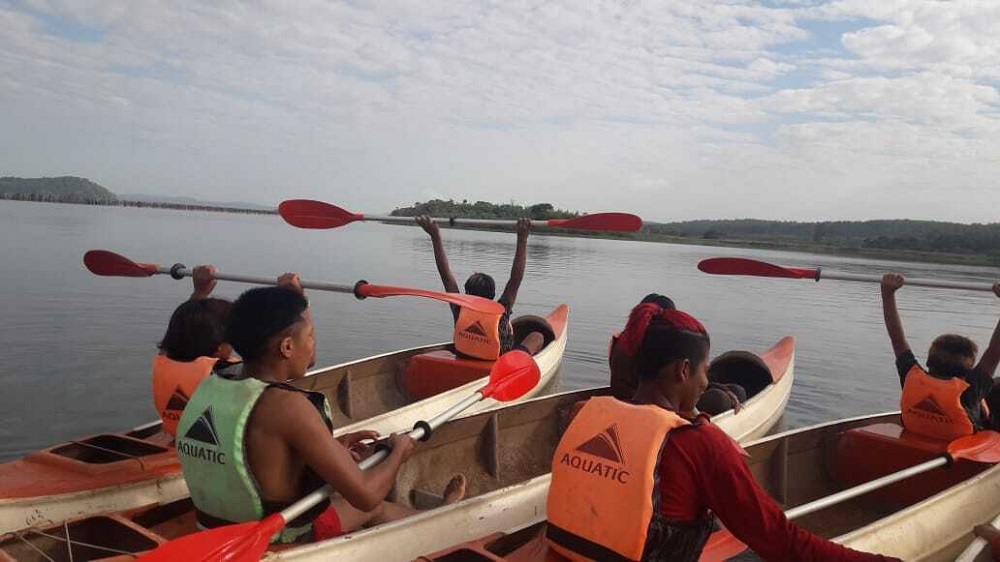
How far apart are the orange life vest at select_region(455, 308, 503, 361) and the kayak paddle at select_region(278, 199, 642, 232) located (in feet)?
2.97

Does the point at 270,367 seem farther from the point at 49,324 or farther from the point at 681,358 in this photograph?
the point at 49,324

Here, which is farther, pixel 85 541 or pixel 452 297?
pixel 452 297

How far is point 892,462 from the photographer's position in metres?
5.40

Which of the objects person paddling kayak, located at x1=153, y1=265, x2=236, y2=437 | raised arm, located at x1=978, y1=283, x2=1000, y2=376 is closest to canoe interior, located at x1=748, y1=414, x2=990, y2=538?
raised arm, located at x1=978, y1=283, x2=1000, y2=376

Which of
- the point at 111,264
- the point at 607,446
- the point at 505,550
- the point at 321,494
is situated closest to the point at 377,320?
the point at 111,264

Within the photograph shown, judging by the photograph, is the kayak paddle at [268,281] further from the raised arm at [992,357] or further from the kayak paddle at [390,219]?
the raised arm at [992,357]

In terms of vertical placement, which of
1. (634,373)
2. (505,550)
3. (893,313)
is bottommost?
(505,550)

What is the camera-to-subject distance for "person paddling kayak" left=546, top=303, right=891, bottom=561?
241cm

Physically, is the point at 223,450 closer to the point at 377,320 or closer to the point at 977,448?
the point at 977,448

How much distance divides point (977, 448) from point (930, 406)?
475 millimetres

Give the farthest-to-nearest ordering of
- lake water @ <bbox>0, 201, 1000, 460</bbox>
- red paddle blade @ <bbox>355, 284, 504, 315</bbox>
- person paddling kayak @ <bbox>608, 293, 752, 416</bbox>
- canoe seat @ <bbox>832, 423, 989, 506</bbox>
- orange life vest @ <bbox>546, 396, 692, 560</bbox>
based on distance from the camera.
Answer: lake water @ <bbox>0, 201, 1000, 460</bbox> < red paddle blade @ <bbox>355, 284, 504, 315</bbox> < canoe seat @ <bbox>832, 423, 989, 506</bbox> < person paddling kayak @ <bbox>608, 293, 752, 416</bbox> < orange life vest @ <bbox>546, 396, 692, 560</bbox>

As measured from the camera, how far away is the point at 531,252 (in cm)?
3738

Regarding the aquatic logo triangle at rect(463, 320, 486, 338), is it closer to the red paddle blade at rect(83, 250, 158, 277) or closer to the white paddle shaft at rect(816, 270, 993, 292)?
the red paddle blade at rect(83, 250, 158, 277)

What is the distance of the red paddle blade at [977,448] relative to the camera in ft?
15.4
